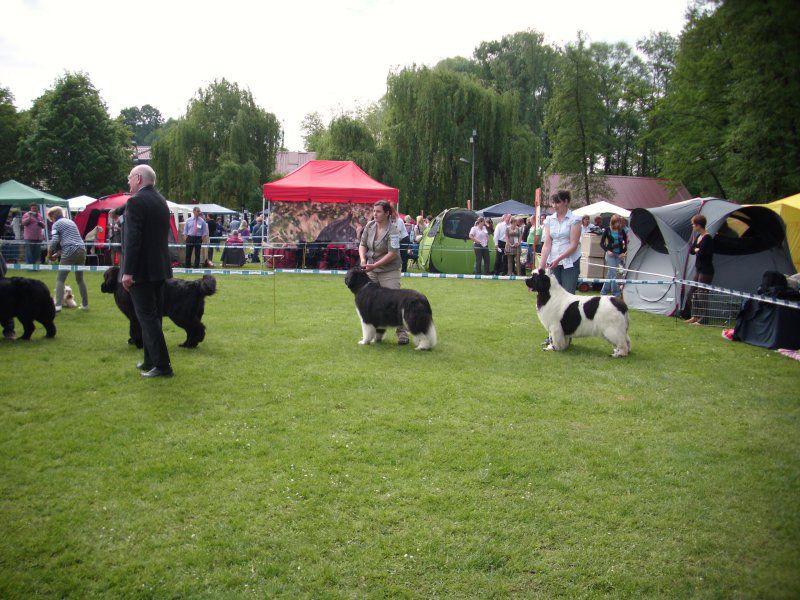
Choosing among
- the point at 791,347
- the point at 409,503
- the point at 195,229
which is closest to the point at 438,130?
the point at 195,229

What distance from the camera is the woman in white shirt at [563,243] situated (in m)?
7.60

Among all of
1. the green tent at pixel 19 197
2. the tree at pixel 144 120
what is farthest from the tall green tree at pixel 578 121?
the tree at pixel 144 120

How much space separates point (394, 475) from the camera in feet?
12.8

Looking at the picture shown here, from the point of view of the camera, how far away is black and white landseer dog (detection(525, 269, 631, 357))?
7.65 m

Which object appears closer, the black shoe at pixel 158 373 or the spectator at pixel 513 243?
the black shoe at pixel 158 373

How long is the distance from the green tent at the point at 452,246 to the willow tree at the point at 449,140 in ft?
30.8

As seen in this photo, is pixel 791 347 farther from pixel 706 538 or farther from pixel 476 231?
pixel 476 231

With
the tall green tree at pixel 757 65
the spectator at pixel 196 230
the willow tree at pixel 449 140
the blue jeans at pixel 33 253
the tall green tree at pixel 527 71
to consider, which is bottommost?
the blue jeans at pixel 33 253

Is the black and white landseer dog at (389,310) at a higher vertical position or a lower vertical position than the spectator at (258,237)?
lower

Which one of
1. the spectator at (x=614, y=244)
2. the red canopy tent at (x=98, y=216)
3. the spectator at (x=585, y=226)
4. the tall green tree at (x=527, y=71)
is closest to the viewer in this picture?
the spectator at (x=614, y=244)

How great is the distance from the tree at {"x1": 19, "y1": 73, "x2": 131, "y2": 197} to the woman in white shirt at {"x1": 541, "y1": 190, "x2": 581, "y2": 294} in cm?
3859

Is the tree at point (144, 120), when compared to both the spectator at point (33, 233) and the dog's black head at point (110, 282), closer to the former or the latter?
the spectator at point (33, 233)

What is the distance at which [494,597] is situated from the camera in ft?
8.79

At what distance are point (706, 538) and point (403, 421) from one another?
2.48 meters
